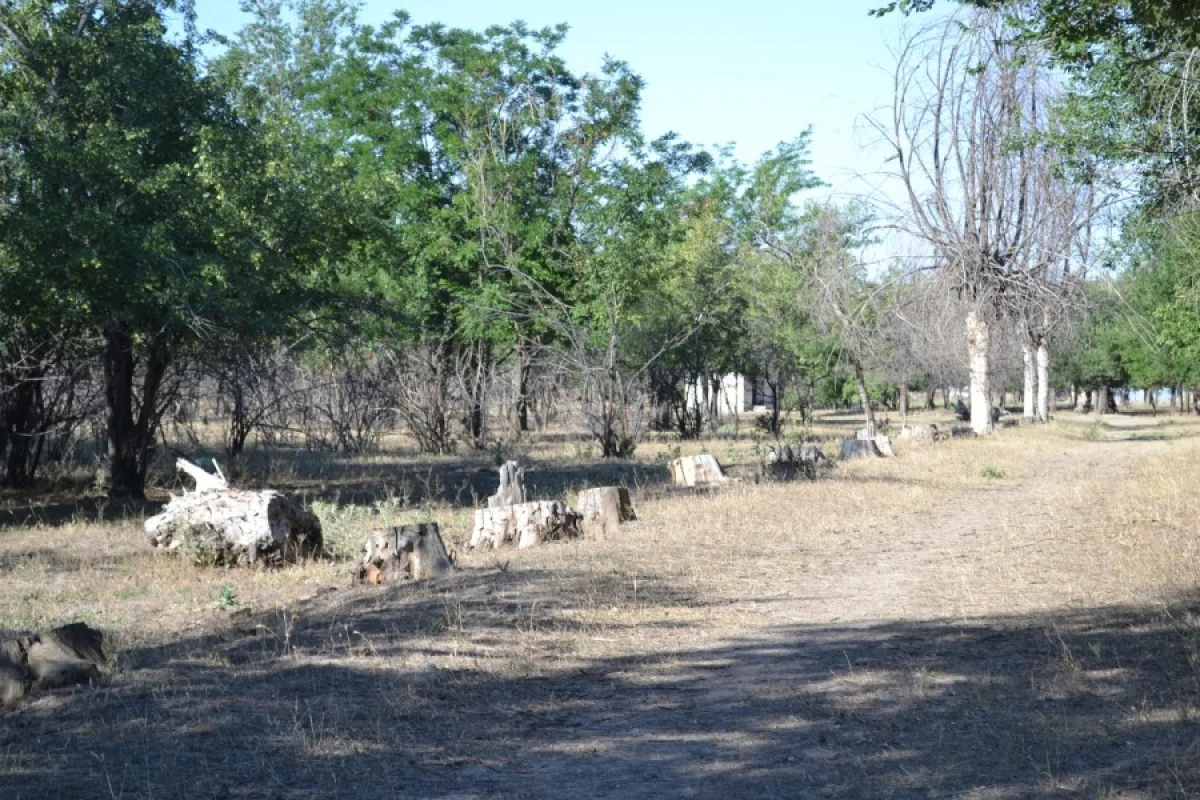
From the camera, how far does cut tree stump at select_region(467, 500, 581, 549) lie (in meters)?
12.1

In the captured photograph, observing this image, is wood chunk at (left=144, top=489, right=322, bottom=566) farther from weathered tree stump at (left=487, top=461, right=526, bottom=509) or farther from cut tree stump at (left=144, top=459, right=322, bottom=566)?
weathered tree stump at (left=487, top=461, right=526, bottom=509)

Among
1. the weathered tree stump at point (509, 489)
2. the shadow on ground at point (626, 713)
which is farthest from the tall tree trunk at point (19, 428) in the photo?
the shadow on ground at point (626, 713)

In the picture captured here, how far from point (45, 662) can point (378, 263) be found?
23.9 m

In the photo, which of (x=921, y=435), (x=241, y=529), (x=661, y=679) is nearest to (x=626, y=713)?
(x=661, y=679)

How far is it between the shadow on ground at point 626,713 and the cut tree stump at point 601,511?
13.9 ft

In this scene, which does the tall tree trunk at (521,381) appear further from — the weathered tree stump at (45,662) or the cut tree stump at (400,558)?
the weathered tree stump at (45,662)

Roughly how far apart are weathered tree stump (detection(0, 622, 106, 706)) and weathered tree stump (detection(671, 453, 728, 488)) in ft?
37.4

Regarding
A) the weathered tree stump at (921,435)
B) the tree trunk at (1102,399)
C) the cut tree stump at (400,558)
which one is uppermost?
the tree trunk at (1102,399)

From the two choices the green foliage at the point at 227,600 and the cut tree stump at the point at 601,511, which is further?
the cut tree stump at the point at 601,511

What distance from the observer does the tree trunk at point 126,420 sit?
1705cm

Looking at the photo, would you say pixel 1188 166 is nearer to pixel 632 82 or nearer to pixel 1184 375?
pixel 632 82

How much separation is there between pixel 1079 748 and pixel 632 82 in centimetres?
2836

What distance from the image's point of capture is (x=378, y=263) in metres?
30.0

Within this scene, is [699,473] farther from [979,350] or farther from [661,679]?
[979,350]
